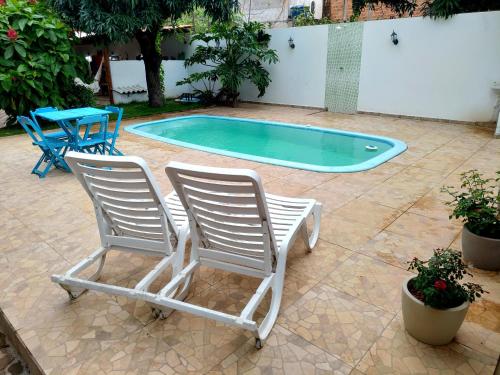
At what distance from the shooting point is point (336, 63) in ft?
31.9

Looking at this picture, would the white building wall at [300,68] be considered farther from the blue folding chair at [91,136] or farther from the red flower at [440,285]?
the red flower at [440,285]

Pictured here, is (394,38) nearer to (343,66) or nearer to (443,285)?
(343,66)

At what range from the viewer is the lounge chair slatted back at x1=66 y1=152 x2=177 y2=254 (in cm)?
192

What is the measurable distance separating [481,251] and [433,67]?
7065mm

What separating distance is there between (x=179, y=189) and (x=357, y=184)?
2932 millimetres

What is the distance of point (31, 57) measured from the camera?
7379 mm

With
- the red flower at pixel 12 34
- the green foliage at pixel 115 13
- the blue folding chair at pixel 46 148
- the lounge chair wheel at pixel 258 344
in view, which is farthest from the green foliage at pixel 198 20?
the lounge chair wheel at pixel 258 344

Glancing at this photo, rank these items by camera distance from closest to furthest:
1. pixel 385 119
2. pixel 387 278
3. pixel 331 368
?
pixel 331 368 < pixel 387 278 < pixel 385 119

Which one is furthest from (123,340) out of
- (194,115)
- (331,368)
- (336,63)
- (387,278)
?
(336,63)

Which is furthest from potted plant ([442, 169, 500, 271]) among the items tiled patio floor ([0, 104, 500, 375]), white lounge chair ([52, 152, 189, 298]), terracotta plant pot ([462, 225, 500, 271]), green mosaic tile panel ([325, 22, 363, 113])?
green mosaic tile panel ([325, 22, 363, 113])

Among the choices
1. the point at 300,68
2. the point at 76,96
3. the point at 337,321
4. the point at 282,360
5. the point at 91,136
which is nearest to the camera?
the point at 282,360

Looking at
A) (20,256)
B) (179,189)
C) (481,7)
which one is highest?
(481,7)

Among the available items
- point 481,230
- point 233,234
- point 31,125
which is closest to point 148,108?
point 31,125

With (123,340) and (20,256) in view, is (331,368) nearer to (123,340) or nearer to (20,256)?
(123,340)
